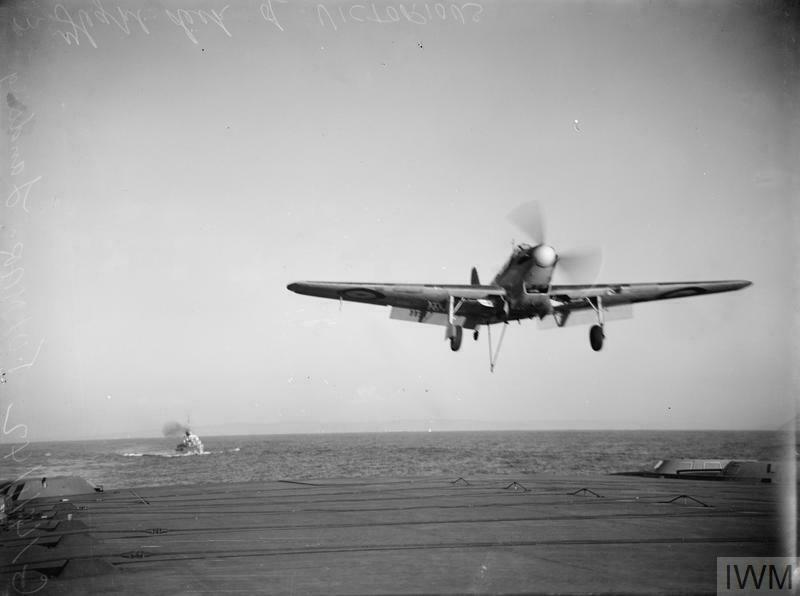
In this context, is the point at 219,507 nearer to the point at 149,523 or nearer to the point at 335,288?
the point at 149,523

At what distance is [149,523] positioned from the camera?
18.0m

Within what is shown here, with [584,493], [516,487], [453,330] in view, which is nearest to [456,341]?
[453,330]

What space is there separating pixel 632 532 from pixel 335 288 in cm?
1138

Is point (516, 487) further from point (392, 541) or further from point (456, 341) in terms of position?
point (392, 541)

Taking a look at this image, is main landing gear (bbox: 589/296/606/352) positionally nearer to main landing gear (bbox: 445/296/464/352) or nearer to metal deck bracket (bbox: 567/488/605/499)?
main landing gear (bbox: 445/296/464/352)

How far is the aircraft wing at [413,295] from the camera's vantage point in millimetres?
19703

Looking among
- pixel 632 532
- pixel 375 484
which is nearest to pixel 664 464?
pixel 375 484

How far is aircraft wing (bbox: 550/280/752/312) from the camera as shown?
2073 cm

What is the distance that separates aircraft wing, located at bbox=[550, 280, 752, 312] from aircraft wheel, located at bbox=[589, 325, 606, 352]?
941 millimetres

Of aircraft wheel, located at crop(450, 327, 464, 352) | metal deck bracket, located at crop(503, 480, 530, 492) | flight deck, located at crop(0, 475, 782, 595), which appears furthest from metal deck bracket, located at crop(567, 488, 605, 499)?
aircraft wheel, located at crop(450, 327, 464, 352)

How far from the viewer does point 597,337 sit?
67.3ft

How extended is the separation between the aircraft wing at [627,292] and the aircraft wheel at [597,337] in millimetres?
941

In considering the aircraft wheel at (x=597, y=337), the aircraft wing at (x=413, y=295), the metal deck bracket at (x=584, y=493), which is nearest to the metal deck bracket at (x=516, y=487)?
the metal deck bracket at (x=584, y=493)

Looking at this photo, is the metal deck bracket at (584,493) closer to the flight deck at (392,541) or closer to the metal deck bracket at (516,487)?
the flight deck at (392,541)
